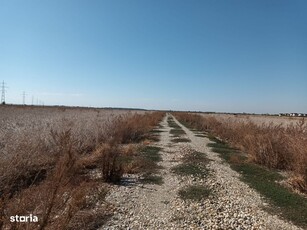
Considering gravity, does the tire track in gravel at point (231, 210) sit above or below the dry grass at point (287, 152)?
below

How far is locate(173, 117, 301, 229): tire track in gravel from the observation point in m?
6.31

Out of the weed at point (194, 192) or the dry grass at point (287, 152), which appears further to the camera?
the dry grass at point (287, 152)

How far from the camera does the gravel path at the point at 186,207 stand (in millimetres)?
6254

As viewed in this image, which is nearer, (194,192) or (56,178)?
(56,178)

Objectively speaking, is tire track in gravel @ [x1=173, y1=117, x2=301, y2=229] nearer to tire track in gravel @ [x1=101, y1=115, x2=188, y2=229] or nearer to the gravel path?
the gravel path

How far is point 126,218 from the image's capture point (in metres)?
6.48

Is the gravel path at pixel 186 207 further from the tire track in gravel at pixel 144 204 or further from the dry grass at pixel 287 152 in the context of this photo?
the dry grass at pixel 287 152

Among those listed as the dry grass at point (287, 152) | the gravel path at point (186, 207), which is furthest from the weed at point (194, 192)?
the dry grass at point (287, 152)

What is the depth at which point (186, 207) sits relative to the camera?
7227mm

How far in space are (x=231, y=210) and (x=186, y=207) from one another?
1127mm

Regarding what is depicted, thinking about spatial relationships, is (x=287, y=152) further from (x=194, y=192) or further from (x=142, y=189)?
(x=142, y=189)

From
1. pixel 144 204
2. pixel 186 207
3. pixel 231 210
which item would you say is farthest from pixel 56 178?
pixel 231 210

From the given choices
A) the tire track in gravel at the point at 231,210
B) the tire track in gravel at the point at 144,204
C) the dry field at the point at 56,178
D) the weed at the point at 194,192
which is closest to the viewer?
the dry field at the point at 56,178

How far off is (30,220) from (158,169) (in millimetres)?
7574
